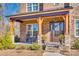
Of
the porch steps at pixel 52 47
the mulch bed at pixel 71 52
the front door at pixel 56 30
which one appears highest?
the front door at pixel 56 30

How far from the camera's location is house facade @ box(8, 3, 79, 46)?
4.10 m

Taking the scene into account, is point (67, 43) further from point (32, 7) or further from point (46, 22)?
point (32, 7)

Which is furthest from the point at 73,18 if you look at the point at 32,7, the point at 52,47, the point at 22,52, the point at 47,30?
the point at 22,52

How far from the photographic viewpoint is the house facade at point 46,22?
4.10 meters

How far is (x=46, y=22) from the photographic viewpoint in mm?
4156

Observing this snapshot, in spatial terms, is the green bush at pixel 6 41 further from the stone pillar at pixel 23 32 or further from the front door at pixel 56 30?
the front door at pixel 56 30

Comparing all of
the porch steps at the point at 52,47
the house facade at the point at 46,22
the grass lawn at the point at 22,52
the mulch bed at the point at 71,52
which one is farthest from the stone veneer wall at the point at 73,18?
the grass lawn at the point at 22,52

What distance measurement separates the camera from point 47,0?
415 cm

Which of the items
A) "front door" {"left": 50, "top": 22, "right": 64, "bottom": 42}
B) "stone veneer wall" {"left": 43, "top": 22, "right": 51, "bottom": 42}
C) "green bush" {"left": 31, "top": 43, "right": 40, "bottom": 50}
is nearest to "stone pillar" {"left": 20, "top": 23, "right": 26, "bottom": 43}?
"green bush" {"left": 31, "top": 43, "right": 40, "bottom": 50}

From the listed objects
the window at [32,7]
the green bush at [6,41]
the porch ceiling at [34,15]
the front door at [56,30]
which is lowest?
the green bush at [6,41]

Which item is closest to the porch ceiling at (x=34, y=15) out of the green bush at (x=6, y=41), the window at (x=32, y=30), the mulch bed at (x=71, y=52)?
the window at (x=32, y=30)

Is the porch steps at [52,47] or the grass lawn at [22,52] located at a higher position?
the porch steps at [52,47]

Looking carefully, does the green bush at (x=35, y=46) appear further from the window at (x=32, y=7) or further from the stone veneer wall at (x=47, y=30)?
the window at (x=32, y=7)

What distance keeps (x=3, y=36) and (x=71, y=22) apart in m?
1.07
